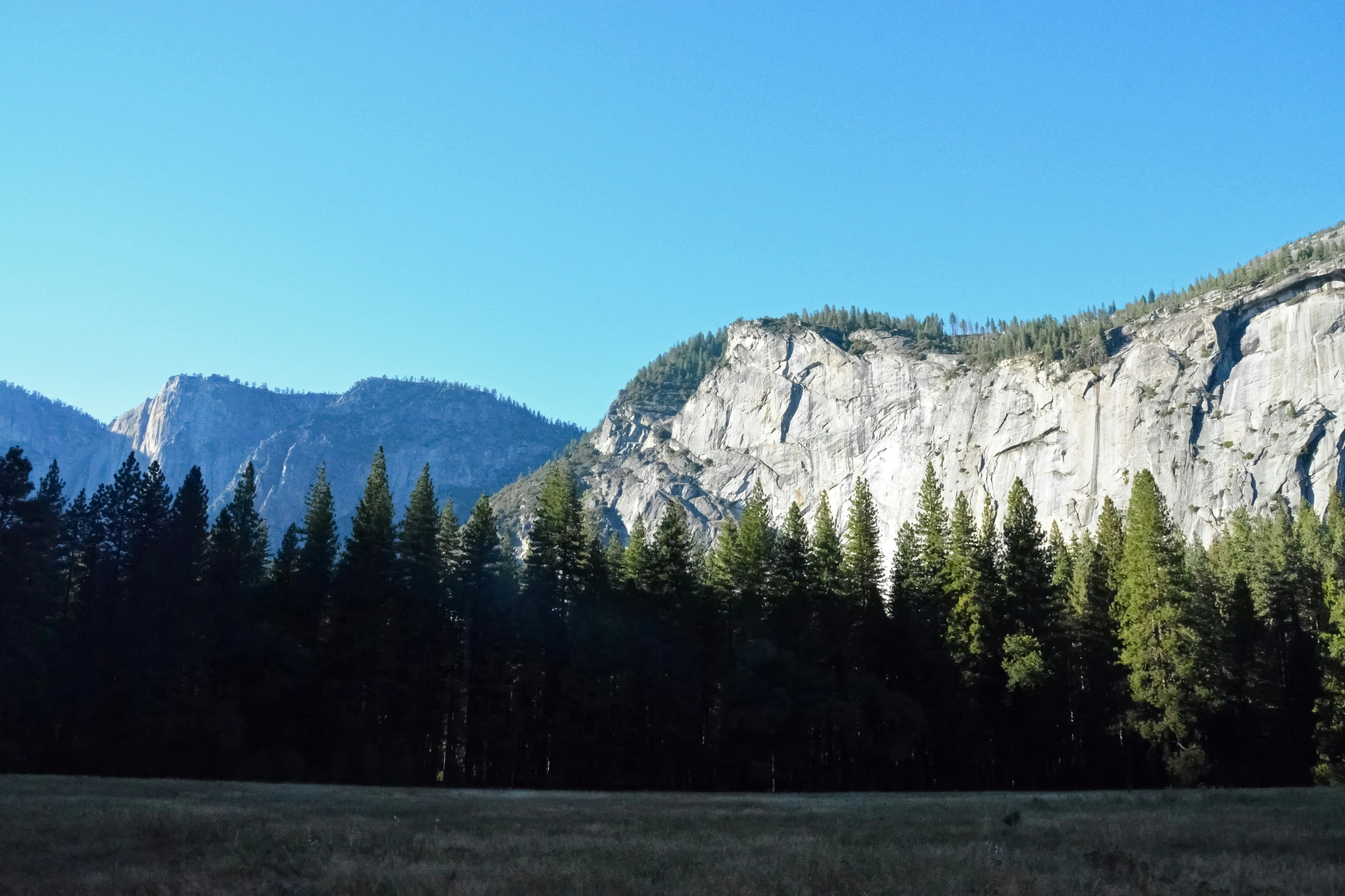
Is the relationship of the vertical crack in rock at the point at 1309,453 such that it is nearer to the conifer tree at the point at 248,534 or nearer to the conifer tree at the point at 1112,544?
the conifer tree at the point at 1112,544

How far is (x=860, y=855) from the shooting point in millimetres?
16406

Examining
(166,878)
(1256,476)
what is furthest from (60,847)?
(1256,476)

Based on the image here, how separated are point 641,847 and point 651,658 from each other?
135ft

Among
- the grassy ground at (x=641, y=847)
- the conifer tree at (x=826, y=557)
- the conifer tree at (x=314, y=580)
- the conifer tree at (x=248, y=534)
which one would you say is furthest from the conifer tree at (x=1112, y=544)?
the conifer tree at (x=248, y=534)

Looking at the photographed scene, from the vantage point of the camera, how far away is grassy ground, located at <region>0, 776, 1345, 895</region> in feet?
44.9

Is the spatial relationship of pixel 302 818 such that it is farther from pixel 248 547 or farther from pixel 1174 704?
pixel 248 547

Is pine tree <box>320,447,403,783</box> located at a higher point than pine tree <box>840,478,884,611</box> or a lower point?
lower

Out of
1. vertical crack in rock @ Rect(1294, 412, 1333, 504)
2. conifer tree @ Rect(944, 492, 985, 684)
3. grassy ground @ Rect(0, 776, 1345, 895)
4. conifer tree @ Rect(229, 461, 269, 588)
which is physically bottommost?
grassy ground @ Rect(0, 776, 1345, 895)

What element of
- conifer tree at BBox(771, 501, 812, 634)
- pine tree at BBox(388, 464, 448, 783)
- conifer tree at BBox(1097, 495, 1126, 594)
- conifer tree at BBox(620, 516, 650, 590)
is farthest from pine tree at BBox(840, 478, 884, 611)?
pine tree at BBox(388, 464, 448, 783)

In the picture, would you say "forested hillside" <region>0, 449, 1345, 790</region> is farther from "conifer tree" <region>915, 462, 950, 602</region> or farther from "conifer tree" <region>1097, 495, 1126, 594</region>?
"conifer tree" <region>915, 462, 950, 602</region>

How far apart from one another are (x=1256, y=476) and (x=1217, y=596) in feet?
337

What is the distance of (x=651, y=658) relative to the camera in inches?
2299

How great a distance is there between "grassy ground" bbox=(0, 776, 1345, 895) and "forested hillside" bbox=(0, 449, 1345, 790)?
85.3 feet

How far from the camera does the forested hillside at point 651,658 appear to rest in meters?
52.6
